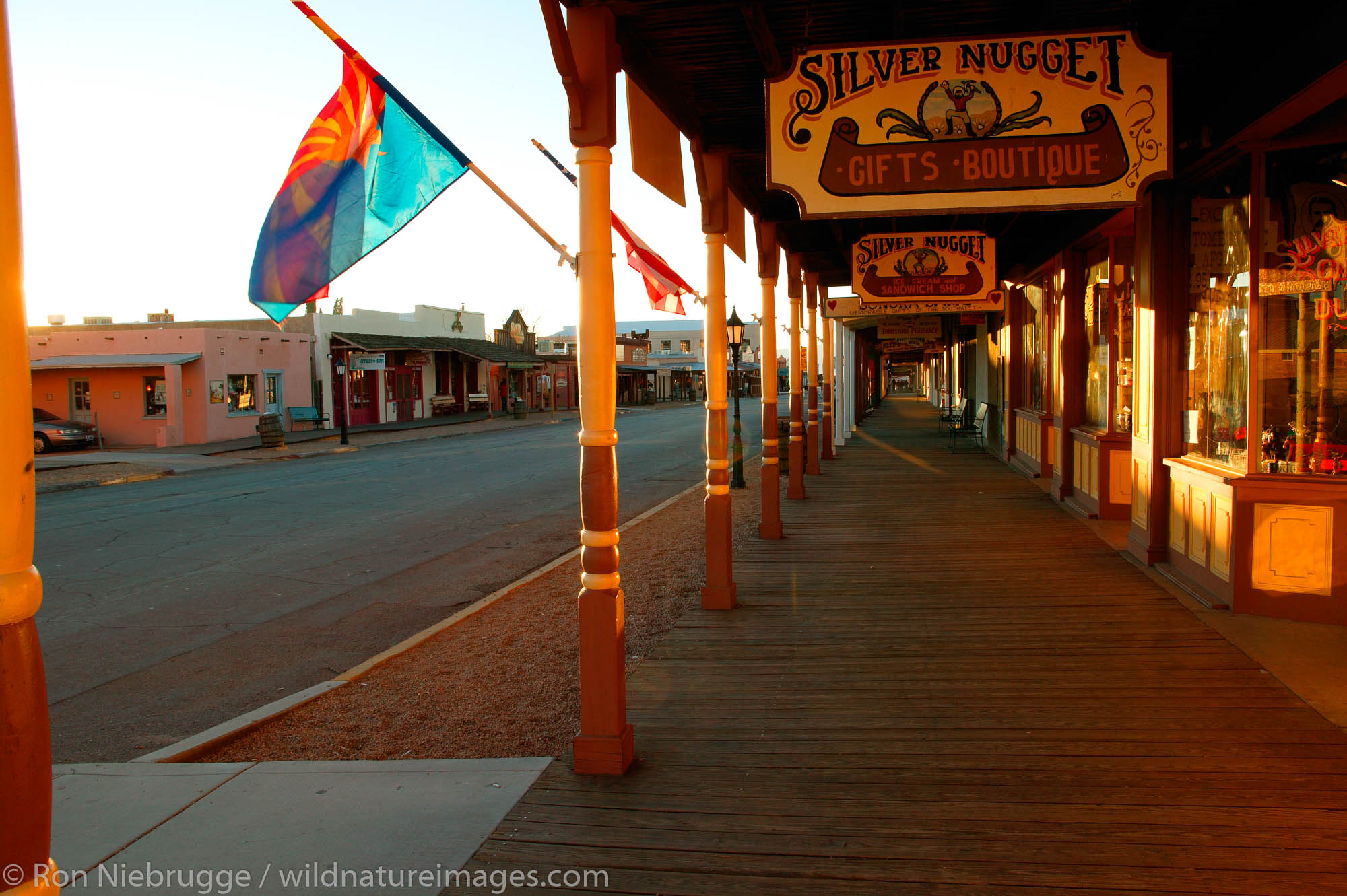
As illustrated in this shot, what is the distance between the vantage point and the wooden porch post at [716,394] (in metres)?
7.15

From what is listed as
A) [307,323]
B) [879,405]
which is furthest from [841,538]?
[879,405]

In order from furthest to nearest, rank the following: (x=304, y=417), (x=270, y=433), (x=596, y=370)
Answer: (x=304, y=417) → (x=270, y=433) → (x=596, y=370)

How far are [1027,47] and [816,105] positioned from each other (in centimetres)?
106

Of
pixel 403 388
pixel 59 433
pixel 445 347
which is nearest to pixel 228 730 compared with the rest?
pixel 59 433

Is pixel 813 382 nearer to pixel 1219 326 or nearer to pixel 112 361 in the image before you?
pixel 1219 326

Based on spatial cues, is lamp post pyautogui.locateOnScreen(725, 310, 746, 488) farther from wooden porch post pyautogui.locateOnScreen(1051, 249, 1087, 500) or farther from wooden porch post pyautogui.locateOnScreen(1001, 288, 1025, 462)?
wooden porch post pyautogui.locateOnScreen(1001, 288, 1025, 462)

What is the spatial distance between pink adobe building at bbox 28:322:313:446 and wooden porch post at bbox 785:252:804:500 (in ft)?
80.6

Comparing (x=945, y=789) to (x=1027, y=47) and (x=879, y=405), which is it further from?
(x=879, y=405)

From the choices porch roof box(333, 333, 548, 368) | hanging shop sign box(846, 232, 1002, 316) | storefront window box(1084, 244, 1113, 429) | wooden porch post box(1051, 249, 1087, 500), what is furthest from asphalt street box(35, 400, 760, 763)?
porch roof box(333, 333, 548, 368)

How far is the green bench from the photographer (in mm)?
36875

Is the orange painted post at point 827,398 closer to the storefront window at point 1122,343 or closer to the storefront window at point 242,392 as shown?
the storefront window at point 1122,343

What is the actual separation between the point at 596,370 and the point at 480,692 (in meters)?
2.47

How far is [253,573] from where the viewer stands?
1008 cm

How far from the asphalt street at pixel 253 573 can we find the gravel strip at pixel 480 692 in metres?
0.66
